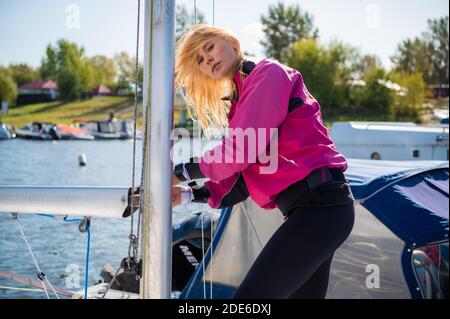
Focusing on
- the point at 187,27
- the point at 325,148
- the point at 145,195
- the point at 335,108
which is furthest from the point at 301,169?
the point at 335,108

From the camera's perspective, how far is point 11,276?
12.4ft

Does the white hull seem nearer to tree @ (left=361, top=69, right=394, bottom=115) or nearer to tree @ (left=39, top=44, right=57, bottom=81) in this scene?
tree @ (left=361, top=69, right=394, bottom=115)

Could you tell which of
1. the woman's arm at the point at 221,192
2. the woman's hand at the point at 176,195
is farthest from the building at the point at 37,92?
the woman's hand at the point at 176,195

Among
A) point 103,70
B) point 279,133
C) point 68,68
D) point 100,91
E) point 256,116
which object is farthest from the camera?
point 103,70

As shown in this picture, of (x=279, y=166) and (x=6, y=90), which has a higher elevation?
(x=6, y=90)

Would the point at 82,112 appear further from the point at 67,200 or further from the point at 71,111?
the point at 67,200

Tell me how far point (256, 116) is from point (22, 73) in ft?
289

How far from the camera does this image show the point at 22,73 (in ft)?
278

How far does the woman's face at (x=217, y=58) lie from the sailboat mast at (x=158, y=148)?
256 millimetres

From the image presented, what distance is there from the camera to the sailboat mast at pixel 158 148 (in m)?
2.44

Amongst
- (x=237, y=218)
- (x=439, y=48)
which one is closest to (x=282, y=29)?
(x=439, y=48)

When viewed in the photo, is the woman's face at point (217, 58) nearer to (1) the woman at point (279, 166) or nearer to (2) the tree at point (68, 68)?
(1) the woman at point (279, 166)

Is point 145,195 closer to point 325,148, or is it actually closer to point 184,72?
point 184,72

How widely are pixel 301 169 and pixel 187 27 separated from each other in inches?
34.1
